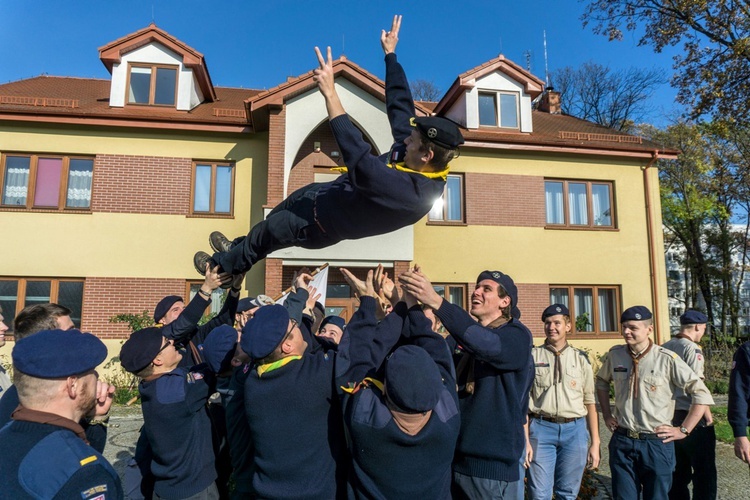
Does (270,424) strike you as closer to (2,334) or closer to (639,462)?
(2,334)

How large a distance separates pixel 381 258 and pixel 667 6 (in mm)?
11174

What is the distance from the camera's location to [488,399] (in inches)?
129

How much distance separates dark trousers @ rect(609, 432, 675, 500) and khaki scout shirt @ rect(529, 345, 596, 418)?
531 mm

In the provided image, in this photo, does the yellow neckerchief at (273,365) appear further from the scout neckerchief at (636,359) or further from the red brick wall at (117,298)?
the red brick wall at (117,298)

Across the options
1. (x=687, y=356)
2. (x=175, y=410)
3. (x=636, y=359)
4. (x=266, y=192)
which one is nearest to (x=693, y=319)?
(x=687, y=356)

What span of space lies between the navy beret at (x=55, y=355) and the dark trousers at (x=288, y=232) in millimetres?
1671

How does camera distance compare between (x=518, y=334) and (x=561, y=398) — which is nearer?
(x=518, y=334)

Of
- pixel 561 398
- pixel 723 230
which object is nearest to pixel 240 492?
pixel 561 398

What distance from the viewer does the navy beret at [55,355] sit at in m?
2.12

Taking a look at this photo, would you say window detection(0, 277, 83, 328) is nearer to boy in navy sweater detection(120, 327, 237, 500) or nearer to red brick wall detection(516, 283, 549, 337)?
boy in navy sweater detection(120, 327, 237, 500)

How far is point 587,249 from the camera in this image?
15.6 m

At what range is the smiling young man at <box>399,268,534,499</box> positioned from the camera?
9.95 ft

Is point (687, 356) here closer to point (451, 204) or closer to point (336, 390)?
point (336, 390)

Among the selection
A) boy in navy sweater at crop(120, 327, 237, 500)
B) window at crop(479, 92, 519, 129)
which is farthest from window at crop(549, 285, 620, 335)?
boy in navy sweater at crop(120, 327, 237, 500)
